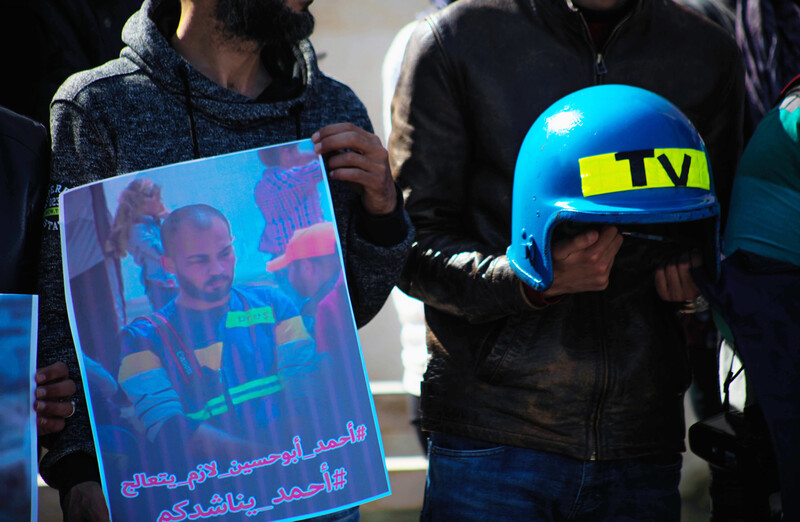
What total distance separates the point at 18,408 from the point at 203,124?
0.61m

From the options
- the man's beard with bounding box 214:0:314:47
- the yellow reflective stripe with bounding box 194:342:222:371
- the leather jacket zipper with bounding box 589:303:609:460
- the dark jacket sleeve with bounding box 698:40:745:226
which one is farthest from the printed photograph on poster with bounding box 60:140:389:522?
the dark jacket sleeve with bounding box 698:40:745:226

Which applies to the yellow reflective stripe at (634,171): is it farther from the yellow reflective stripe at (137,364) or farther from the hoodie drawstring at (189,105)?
the yellow reflective stripe at (137,364)

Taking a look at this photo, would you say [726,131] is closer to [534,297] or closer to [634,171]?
[634,171]

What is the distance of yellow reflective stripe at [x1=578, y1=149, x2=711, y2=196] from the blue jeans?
62 centimetres

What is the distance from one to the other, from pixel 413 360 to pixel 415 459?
561 mm

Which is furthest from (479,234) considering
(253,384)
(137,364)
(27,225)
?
(27,225)

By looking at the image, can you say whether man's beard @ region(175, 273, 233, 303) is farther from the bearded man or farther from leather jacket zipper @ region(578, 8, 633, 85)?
leather jacket zipper @ region(578, 8, 633, 85)

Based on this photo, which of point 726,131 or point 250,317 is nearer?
point 250,317

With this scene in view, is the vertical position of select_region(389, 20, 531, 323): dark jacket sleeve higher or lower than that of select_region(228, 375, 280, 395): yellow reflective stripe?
higher

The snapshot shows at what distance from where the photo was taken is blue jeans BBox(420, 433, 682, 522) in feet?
5.81

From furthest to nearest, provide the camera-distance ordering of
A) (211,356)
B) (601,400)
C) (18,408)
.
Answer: (601,400), (211,356), (18,408)

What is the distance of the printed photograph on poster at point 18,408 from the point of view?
4.09 feet

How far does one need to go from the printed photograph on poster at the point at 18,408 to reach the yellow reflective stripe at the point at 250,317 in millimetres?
309

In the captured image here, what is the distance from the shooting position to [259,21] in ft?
5.36
